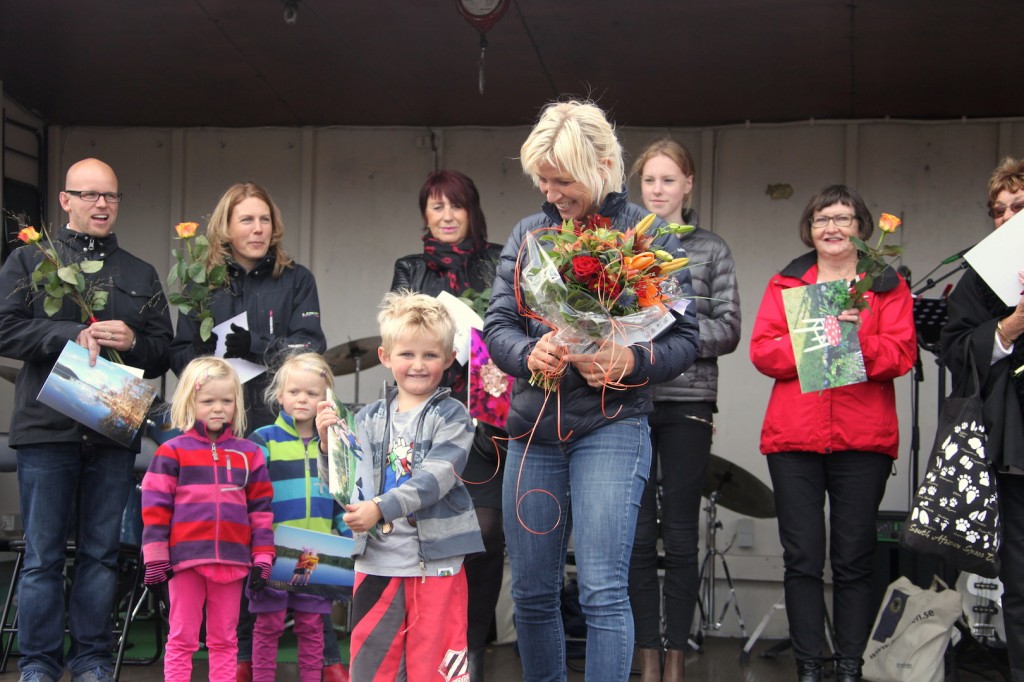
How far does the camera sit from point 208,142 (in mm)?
7430

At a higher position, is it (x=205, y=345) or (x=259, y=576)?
(x=205, y=345)

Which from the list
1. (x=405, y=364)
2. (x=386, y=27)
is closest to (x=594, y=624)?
(x=405, y=364)

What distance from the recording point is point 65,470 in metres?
4.61

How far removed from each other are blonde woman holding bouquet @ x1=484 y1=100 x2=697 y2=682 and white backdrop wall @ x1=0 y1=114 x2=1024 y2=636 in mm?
3334

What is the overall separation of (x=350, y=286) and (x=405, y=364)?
358 cm

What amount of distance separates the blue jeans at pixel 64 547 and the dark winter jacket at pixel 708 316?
217 cm

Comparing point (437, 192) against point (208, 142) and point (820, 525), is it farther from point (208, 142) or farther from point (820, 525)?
point (208, 142)

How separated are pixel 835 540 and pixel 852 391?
1.86ft

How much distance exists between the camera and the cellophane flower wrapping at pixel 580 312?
312cm

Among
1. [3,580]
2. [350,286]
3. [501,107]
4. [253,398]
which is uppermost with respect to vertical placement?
[501,107]

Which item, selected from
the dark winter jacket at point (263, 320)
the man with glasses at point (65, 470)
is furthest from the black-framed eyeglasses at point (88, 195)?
the dark winter jacket at point (263, 320)

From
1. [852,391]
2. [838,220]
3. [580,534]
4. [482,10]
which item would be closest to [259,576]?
[580,534]

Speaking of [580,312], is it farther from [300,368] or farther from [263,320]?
[263,320]

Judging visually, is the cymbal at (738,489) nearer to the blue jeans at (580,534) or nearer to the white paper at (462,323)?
the white paper at (462,323)
